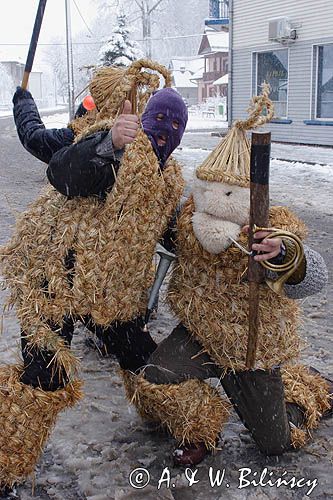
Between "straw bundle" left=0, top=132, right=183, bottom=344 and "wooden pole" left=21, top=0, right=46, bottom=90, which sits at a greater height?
"wooden pole" left=21, top=0, right=46, bottom=90

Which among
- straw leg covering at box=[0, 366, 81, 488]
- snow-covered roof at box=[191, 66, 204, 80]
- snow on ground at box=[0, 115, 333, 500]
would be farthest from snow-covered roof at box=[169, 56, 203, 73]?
straw leg covering at box=[0, 366, 81, 488]

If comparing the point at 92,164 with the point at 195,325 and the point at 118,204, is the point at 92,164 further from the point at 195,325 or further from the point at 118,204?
the point at 195,325

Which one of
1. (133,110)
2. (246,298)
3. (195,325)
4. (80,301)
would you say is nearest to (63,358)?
(80,301)

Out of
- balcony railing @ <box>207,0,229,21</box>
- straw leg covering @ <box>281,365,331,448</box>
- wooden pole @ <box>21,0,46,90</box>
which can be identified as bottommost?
straw leg covering @ <box>281,365,331,448</box>

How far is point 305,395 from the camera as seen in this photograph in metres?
3.04

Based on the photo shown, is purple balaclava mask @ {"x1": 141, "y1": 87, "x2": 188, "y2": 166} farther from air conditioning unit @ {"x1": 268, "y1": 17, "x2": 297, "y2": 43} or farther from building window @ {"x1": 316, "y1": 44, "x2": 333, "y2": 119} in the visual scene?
air conditioning unit @ {"x1": 268, "y1": 17, "x2": 297, "y2": 43}

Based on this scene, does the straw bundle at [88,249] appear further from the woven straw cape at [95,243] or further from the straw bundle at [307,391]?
the straw bundle at [307,391]

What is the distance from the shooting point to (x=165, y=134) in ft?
8.84

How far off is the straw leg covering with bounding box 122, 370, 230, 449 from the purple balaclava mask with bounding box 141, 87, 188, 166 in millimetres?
949

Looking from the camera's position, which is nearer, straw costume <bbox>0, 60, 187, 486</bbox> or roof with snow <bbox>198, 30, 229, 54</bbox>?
straw costume <bbox>0, 60, 187, 486</bbox>

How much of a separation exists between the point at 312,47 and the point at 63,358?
1593 centimetres

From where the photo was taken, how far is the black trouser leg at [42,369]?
249 centimetres

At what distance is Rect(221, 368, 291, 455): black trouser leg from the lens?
8.94ft

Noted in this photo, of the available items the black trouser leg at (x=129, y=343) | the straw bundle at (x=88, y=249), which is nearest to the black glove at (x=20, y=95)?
the straw bundle at (x=88, y=249)
